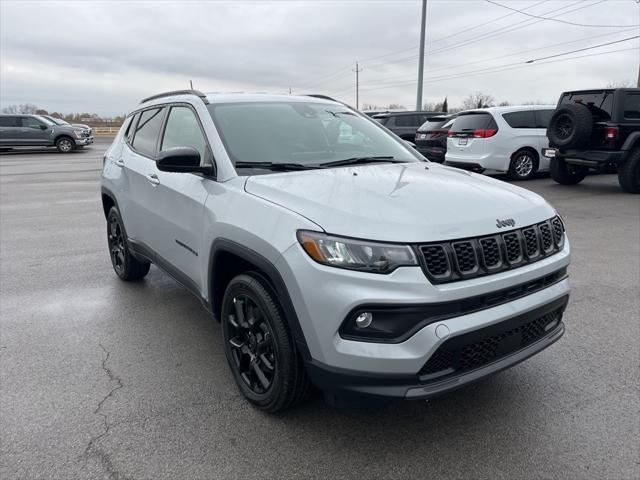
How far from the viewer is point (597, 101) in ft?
31.9

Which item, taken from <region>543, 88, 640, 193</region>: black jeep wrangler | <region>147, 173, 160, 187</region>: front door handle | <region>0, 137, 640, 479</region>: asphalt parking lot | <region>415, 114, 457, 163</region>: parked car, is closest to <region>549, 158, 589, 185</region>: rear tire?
<region>543, 88, 640, 193</region>: black jeep wrangler

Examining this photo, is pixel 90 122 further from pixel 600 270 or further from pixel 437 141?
pixel 600 270

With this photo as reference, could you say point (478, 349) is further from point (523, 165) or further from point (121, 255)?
point (523, 165)

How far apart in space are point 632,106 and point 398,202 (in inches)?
369

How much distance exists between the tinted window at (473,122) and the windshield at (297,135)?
318 inches

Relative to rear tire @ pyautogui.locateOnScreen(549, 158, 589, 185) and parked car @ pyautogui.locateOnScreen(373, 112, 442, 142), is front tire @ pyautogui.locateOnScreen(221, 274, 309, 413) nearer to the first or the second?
rear tire @ pyautogui.locateOnScreen(549, 158, 589, 185)

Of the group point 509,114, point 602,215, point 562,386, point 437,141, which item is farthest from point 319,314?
point 437,141

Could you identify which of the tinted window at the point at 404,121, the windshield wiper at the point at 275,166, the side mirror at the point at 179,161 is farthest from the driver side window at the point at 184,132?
the tinted window at the point at 404,121

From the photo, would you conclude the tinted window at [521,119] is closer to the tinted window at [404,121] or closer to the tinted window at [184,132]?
the tinted window at [404,121]

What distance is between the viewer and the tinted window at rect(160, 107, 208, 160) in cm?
339

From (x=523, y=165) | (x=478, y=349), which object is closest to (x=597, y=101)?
(x=523, y=165)

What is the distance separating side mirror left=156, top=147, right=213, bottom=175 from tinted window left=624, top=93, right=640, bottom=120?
944 centimetres

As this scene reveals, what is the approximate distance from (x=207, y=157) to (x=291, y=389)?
159 centimetres

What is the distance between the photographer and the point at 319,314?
2.22 metres
